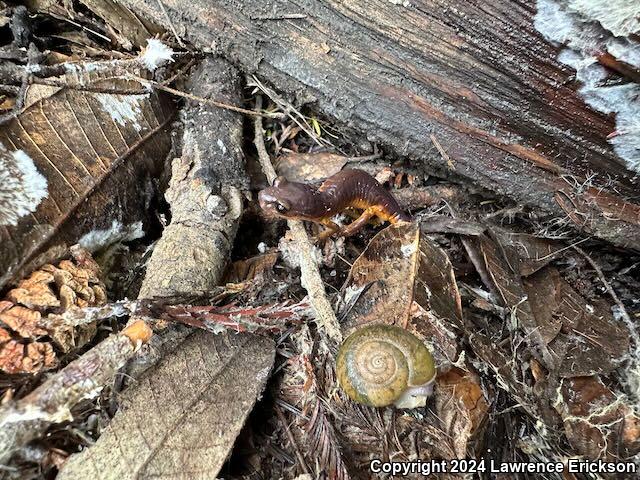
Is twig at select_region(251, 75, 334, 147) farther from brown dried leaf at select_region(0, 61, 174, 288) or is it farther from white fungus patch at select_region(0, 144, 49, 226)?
white fungus patch at select_region(0, 144, 49, 226)

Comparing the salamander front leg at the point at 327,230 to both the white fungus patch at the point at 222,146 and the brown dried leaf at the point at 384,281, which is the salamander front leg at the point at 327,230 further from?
the white fungus patch at the point at 222,146

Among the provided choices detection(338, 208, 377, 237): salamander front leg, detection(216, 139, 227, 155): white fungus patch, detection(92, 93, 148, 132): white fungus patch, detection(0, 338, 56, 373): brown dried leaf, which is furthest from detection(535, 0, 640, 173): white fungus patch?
detection(0, 338, 56, 373): brown dried leaf

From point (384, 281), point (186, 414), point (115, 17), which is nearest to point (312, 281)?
point (384, 281)

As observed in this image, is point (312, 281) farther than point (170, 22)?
No

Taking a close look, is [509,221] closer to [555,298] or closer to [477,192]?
[477,192]

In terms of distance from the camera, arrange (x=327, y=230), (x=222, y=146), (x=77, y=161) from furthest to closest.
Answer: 1. (x=327, y=230)
2. (x=222, y=146)
3. (x=77, y=161)

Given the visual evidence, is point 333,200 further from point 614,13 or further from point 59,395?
point 59,395

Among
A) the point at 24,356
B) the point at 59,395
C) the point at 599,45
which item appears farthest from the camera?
the point at 599,45
